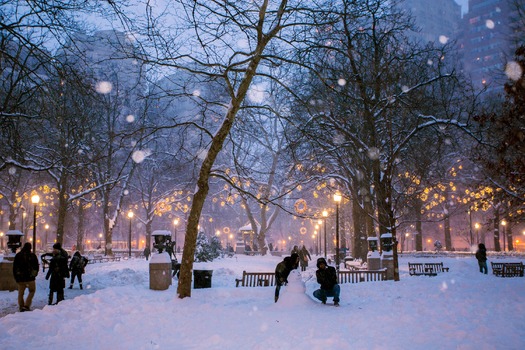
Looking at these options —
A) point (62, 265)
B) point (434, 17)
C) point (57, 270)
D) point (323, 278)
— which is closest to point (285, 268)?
point (323, 278)

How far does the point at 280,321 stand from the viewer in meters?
8.10

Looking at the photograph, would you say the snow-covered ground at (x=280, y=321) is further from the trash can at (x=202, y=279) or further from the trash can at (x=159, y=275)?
the trash can at (x=202, y=279)

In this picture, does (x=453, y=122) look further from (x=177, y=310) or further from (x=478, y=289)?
(x=177, y=310)

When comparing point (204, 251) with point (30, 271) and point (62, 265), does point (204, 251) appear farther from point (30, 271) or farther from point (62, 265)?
point (30, 271)

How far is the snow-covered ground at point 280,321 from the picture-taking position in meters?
6.33

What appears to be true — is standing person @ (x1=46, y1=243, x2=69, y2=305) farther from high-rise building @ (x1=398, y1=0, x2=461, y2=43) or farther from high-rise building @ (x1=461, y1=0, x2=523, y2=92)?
high-rise building @ (x1=398, y1=0, x2=461, y2=43)

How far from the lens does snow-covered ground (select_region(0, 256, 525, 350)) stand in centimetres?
633

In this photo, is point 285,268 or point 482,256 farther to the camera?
point 482,256

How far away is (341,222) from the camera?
44.2m

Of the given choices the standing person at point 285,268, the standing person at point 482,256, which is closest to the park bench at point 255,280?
the standing person at point 285,268

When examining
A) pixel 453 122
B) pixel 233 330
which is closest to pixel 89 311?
pixel 233 330

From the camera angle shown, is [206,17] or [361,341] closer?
[361,341]

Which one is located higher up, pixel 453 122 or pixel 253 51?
pixel 253 51

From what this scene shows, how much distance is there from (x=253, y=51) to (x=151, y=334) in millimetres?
7806
